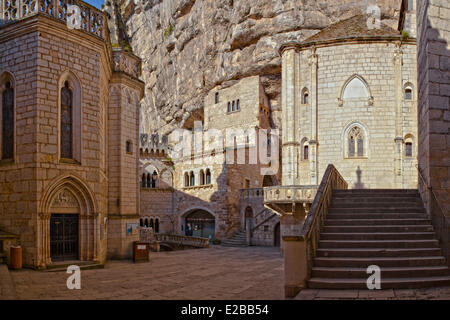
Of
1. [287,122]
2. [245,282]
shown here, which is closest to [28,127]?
[245,282]

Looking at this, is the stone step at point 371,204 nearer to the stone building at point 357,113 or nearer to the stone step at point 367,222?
the stone step at point 367,222

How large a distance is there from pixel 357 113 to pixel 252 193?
34.5ft

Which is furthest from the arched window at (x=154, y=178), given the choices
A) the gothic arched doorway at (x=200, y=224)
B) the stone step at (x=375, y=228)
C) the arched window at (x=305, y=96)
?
the stone step at (x=375, y=228)

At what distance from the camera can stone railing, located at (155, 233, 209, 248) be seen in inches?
1096

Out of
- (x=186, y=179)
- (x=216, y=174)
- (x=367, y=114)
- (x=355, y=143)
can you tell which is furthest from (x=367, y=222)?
(x=186, y=179)

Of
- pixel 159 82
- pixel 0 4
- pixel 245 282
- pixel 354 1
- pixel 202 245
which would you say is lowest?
pixel 202 245

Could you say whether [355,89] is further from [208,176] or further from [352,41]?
[208,176]

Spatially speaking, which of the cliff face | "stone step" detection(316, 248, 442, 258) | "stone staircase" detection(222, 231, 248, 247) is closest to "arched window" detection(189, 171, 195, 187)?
"stone staircase" detection(222, 231, 248, 247)

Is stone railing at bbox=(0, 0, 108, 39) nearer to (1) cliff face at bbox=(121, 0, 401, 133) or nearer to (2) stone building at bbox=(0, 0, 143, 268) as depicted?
(2) stone building at bbox=(0, 0, 143, 268)

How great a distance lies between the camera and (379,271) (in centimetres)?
793

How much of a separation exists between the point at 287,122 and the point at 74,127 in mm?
14081

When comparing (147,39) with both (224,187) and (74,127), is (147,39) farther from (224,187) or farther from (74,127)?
(74,127)

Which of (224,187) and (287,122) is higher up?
(287,122)

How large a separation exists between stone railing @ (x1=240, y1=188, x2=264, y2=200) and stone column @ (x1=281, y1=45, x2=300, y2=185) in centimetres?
543
